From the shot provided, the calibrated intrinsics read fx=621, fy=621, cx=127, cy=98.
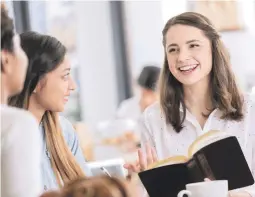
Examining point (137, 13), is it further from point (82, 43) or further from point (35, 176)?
point (35, 176)

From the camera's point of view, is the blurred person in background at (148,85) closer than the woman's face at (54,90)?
No

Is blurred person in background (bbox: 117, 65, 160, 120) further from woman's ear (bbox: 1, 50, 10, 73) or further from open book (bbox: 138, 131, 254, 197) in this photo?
woman's ear (bbox: 1, 50, 10, 73)

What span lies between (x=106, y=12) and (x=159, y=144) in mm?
4374

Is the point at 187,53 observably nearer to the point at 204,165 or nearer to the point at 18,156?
the point at 204,165

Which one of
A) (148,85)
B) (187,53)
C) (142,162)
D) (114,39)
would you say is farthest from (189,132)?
(114,39)

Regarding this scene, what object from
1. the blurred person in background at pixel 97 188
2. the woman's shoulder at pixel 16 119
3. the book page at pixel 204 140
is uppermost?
the woman's shoulder at pixel 16 119

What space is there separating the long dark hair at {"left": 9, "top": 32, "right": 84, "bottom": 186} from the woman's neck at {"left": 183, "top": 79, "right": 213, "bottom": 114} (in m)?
0.49

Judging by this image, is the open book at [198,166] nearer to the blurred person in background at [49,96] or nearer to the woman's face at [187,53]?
the blurred person in background at [49,96]

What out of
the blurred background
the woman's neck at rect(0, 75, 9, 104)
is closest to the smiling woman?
the woman's neck at rect(0, 75, 9, 104)

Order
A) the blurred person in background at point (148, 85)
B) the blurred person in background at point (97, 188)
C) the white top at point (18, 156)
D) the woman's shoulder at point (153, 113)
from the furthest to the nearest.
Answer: the blurred person in background at point (148, 85) → the woman's shoulder at point (153, 113) → the white top at point (18, 156) → the blurred person in background at point (97, 188)

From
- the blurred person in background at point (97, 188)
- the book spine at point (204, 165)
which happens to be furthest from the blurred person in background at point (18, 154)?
the book spine at point (204, 165)

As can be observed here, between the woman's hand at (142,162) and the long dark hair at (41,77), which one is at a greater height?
the long dark hair at (41,77)

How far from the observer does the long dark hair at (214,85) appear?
2.00m

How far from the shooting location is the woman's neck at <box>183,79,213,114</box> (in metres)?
2.05
